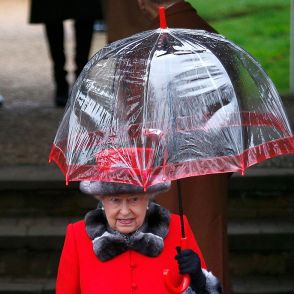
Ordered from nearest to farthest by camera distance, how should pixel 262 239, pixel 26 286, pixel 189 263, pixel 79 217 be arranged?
1. pixel 189 263
2. pixel 26 286
3. pixel 262 239
4. pixel 79 217

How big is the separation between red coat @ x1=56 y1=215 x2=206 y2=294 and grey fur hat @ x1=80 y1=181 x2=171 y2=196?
20cm

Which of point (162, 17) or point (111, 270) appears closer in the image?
point (162, 17)

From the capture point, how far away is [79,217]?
6.61m

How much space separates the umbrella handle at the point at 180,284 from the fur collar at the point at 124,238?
10cm

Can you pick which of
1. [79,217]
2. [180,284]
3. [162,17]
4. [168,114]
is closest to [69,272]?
[180,284]

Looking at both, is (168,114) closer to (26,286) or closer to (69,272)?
(69,272)

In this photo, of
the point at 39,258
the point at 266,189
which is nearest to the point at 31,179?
the point at 39,258

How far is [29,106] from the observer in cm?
872

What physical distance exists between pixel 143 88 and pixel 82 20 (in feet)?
14.7

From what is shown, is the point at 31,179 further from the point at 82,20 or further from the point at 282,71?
the point at 282,71

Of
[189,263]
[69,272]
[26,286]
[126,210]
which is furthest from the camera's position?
[26,286]

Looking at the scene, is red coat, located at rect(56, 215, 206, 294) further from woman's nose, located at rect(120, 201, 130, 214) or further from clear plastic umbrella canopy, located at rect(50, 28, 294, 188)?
clear plastic umbrella canopy, located at rect(50, 28, 294, 188)

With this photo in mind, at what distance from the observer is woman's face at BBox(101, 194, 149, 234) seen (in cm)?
385

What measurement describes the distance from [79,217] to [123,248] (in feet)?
8.92
